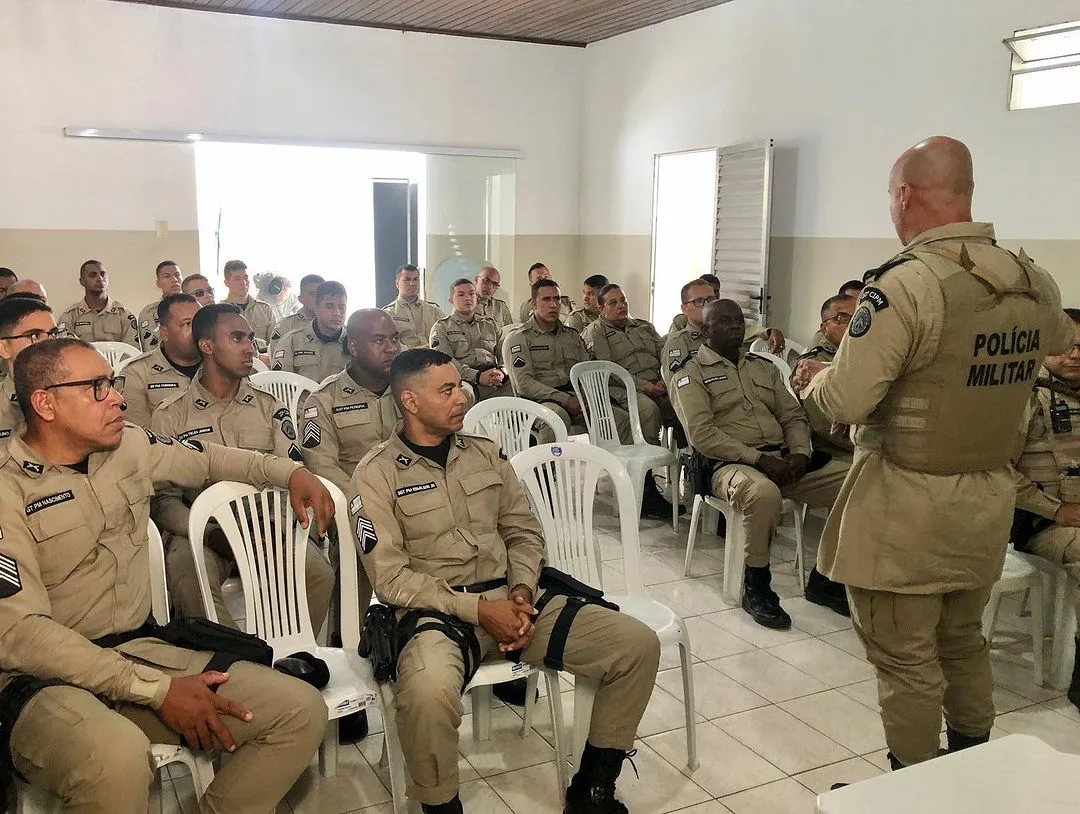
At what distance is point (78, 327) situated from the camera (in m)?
6.20

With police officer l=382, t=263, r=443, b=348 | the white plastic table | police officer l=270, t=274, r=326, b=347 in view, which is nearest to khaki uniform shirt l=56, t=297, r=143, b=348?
police officer l=270, t=274, r=326, b=347

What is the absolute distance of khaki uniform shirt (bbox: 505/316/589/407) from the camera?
209 inches

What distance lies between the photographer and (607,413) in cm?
492

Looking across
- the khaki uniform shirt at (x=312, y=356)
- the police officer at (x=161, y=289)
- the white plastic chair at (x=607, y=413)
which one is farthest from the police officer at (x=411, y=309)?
the white plastic chair at (x=607, y=413)

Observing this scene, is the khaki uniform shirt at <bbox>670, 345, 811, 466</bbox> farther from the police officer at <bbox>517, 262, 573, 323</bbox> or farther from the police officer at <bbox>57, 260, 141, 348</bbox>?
the police officer at <bbox>57, 260, 141, 348</bbox>

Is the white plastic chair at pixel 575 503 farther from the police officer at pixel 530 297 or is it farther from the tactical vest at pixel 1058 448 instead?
the police officer at pixel 530 297

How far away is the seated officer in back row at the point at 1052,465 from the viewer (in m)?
2.93

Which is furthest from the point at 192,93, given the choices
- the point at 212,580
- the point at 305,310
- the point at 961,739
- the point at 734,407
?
the point at 961,739

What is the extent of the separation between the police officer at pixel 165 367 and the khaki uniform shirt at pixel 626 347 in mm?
2783

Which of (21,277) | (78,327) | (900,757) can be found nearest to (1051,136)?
(900,757)

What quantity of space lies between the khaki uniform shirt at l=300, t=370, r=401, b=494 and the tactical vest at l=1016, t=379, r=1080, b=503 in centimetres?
229

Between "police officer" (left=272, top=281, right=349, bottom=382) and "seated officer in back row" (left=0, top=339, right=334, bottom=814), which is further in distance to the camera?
"police officer" (left=272, top=281, right=349, bottom=382)

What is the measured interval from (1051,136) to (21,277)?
6.98m

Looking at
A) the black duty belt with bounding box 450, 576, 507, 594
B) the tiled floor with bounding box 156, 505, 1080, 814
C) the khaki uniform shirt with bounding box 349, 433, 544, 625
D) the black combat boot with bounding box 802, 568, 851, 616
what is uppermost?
the khaki uniform shirt with bounding box 349, 433, 544, 625
